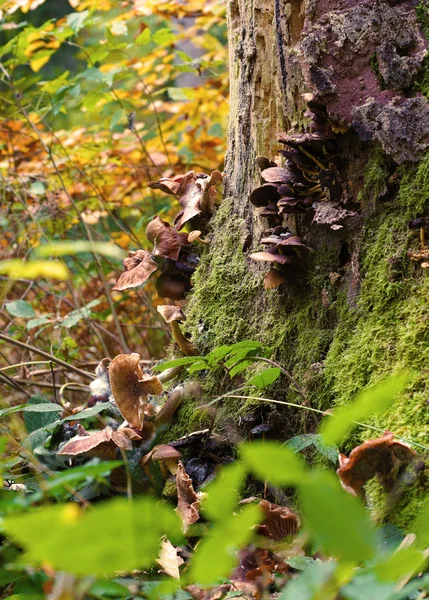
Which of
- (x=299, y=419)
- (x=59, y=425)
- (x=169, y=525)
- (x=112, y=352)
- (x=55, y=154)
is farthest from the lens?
(x=55, y=154)

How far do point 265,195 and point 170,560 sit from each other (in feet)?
4.47

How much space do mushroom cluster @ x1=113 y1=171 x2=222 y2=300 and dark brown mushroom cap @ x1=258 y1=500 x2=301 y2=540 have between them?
4.37ft

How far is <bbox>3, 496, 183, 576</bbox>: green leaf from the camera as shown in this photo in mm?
575

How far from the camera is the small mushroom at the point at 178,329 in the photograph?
8.55 ft

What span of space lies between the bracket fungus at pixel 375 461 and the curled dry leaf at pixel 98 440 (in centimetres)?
94

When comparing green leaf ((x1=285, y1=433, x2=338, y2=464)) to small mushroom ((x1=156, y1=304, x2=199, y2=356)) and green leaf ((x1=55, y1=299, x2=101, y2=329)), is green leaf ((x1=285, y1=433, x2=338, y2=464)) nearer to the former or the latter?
small mushroom ((x1=156, y1=304, x2=199, y2=356))

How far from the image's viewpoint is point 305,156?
2.25 m

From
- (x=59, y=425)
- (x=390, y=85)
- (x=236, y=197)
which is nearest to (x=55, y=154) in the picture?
(x=236, y=197)

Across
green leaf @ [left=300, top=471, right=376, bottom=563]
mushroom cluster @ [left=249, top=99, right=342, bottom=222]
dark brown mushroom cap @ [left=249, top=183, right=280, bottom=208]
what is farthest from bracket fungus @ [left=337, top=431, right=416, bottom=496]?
dark brown mushroom cap @ [left=249, top=183, right=280, bottom=208]

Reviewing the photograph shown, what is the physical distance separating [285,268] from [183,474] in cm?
87

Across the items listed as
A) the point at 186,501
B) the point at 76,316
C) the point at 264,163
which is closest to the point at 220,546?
the point at 186,501

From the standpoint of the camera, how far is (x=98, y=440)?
2201 mm

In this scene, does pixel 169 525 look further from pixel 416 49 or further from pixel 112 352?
pixel 112 352

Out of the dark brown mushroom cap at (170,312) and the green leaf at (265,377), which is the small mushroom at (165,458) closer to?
the green leaf at (265,377)
